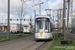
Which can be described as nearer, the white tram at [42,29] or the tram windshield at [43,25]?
the white tram at [42,29]

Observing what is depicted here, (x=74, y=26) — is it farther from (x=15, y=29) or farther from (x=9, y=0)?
(x=9, y=0)

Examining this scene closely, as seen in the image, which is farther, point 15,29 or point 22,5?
point 15,29

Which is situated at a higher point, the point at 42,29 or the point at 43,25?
the point at 43,25

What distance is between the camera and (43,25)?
20141mm

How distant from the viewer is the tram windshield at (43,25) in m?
20.0

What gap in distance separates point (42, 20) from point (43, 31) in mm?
1681

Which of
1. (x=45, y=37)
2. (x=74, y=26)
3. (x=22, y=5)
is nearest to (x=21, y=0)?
(x=22, y=5)

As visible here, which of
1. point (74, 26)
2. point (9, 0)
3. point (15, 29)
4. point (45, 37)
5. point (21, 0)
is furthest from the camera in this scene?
point (74, 26)

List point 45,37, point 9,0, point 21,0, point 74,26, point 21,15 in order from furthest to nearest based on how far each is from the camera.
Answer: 1. point 74,26
2. point 21,15
3. point 21,0
4. point 9,0
5. point 45,37

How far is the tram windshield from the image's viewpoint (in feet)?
65.6

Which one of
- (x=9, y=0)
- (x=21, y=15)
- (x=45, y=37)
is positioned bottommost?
(x=45, y=37)

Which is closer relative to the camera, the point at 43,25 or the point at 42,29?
the point at 42,29

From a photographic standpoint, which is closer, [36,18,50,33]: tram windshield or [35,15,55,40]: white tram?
[35,15,55,40]: white tram

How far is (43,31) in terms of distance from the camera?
1997cm
